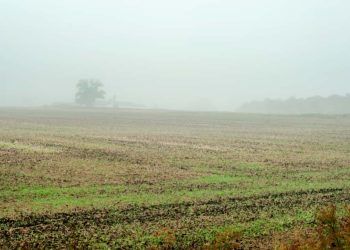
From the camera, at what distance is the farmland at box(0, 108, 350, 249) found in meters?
14.9

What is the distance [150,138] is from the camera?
44406 millimetres

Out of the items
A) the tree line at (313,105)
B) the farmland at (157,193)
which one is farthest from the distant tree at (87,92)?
the farmland at (157,193)

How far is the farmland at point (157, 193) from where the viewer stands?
14945mm

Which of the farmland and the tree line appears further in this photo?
the tree line

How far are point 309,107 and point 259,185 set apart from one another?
124 meters

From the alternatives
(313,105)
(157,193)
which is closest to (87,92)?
(313,105)

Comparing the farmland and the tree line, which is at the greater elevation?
the tree line

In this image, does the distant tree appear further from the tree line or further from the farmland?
the farmland

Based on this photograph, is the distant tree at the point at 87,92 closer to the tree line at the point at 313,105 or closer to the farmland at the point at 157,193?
the tree line at the point at 313,105

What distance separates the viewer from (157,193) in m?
20.5

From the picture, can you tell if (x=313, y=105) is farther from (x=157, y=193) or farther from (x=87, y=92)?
(x=157, y=193)

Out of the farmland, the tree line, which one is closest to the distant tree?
the tree line

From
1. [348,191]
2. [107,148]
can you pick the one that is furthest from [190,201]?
[107,148]

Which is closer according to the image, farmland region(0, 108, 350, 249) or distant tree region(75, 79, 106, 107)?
farmland region(0, 108, 350, 249)
